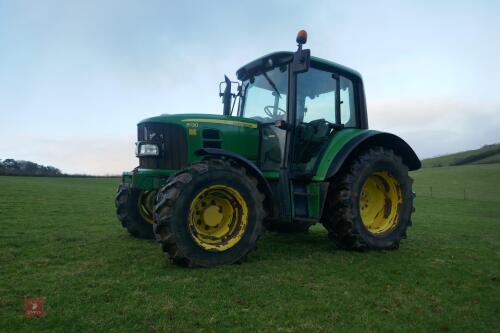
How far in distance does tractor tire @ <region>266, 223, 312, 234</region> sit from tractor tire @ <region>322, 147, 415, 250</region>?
1.05 metres

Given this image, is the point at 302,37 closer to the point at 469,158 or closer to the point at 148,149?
the point at 148,149

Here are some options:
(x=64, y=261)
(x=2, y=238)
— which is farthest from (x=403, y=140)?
(x=2, y=238)

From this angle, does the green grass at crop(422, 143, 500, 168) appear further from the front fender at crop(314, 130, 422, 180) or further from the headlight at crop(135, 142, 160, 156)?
the headlight at crop(135, 142, 160, 156)

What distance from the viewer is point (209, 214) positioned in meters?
4.66

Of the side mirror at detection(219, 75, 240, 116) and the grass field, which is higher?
the side mirror at detection(219, 75, 240, 116)

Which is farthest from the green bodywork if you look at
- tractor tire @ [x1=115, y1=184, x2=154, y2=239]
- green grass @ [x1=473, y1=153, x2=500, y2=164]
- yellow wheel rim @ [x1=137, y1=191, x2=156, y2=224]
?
green grass @ [x1=473, y1=153, x2=500, y2=164]

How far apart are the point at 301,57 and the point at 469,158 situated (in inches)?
2091

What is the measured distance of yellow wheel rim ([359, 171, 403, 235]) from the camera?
20.1 feet

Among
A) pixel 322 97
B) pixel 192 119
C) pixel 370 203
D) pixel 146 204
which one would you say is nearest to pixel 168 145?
pixel 192 119

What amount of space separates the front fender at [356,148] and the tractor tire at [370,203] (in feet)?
0.42

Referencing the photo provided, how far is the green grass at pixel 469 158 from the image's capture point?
49.9m

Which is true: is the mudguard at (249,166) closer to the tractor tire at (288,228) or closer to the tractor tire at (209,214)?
the tractor tire at (209,214)

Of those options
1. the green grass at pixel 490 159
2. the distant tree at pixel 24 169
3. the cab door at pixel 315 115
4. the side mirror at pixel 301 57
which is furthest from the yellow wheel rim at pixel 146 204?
the green grass at pixel 490 159

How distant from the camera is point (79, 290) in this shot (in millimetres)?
3512
